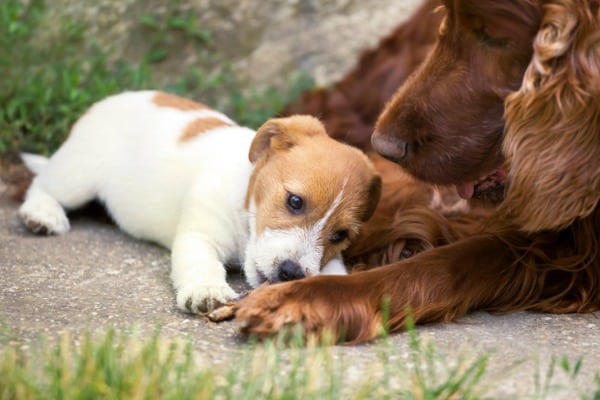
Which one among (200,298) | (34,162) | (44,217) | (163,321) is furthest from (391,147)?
(34,162)

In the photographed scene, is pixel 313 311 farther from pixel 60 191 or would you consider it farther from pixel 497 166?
pixel 60 191

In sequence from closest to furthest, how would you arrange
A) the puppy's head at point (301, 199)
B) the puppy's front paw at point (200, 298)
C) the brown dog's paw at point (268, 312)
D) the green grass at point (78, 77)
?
the brown dog's paw at point (268, 312)
the puppy's front paw at point (200, 298)
the puppy's head at point (301, 199)
the green grass at point (78, 77)

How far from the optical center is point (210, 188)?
3473 millimetres

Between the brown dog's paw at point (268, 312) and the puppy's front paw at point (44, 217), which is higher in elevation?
the brown dog's paw at point (268, 312)

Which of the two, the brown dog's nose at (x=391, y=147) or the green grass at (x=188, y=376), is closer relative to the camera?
the green grass at (x=188, y=376)

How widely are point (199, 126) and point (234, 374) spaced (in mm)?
1708

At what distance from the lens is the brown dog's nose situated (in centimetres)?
294

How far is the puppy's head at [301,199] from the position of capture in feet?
9.92

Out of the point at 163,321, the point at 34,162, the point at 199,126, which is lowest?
the point at 34,162

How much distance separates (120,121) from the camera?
3.91 meters

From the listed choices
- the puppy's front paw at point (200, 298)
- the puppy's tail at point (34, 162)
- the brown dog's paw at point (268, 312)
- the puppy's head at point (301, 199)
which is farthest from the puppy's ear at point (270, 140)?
the puppy's tail at point (34, 162)

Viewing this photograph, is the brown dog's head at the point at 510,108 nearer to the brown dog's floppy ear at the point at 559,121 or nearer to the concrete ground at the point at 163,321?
the brown dog's floppy ear at the point at 559,121

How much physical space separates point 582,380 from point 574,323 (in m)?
0.48

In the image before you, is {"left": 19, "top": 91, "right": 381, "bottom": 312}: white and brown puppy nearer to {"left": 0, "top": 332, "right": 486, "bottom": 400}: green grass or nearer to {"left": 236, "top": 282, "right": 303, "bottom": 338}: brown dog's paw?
{"left": 236, "top": 282, "right": 303, "bottom": 338}: brown dog's paw
